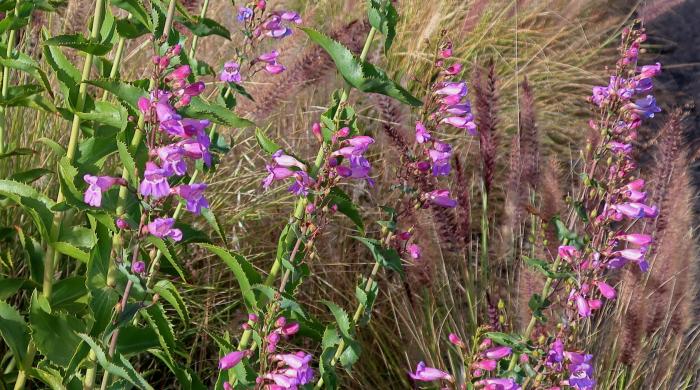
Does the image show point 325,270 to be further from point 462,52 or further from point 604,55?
point 604,55

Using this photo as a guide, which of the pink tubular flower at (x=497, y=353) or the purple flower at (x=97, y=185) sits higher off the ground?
the purple flower at (x=97, y=185)

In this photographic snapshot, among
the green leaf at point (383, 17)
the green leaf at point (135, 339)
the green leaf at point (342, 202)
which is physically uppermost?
the green leaf at point (383, 17)

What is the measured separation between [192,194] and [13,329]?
65 centimetres

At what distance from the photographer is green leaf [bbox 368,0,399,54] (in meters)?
1.82

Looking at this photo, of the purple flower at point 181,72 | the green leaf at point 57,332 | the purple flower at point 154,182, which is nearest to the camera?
the purple flower at point 154,182

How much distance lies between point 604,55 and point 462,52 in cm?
105

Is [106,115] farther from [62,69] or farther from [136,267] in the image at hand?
[136,267]

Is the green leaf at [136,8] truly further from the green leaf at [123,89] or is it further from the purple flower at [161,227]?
the purple flower at [161,227]

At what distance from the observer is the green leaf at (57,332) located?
1.89 m

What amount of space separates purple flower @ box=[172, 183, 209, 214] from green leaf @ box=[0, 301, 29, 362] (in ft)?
2.03

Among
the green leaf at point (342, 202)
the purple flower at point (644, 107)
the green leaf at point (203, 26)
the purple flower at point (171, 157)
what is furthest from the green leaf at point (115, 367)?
the purple flower at point (644, 107)

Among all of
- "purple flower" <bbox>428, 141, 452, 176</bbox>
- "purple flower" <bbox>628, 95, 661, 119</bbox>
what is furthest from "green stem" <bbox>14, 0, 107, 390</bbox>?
"purple flower" <bbox>628, 95, 661, 119</bbox>

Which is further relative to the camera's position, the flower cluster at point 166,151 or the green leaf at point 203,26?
the green leaf at point 203,26

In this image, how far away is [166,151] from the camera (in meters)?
1.56
